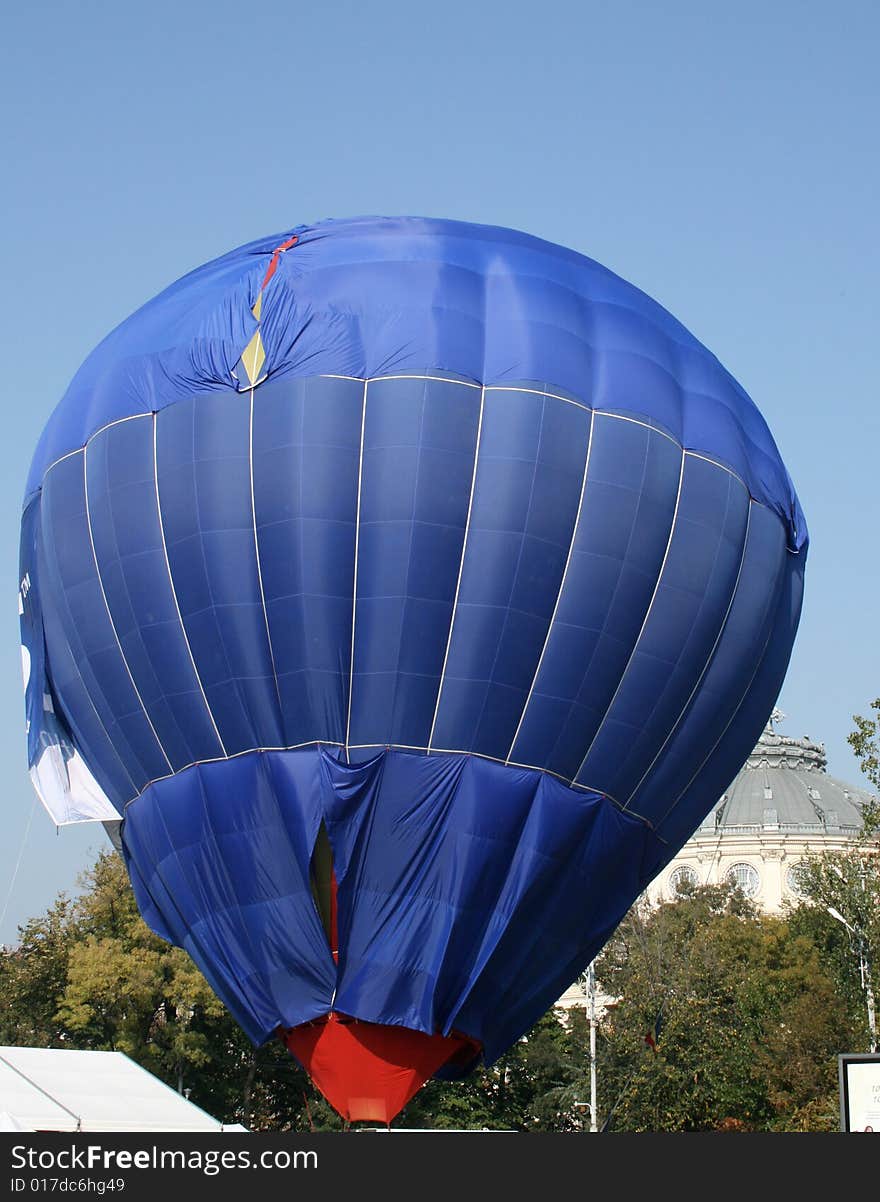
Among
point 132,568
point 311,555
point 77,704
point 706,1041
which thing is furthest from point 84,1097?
point 706,1041

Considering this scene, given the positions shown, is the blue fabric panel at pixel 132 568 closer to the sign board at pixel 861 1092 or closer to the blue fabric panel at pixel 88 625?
the blue fabric panel at pixel 88 625

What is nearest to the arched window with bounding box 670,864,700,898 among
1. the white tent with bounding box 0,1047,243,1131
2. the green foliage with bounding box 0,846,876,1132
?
the green foliage with bounding box 0,846,876,1132

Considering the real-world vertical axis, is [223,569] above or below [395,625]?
above

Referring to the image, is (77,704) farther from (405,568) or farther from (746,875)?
(746,875)

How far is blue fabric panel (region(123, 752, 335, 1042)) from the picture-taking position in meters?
16.2

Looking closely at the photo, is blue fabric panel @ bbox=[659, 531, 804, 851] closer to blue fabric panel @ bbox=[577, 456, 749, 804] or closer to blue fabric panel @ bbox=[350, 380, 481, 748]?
blue fabric panel @ bbox=[577, 456, 749, 804]

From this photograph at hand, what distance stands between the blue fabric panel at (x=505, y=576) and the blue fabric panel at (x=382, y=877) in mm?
542

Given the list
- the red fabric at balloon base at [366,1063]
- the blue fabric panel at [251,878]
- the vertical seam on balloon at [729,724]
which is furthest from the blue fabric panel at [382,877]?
the vertical seam on balloon at [729,724]

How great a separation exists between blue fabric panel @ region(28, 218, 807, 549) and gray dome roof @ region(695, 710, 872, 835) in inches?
3455

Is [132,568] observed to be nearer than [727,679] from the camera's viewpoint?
Yes

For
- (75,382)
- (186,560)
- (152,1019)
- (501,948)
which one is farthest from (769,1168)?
(152,1019)

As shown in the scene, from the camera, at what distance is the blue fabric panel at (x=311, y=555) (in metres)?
16.2

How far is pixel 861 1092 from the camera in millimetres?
16516

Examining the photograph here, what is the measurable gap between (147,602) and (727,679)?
20.1 feet
